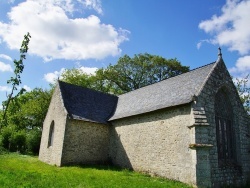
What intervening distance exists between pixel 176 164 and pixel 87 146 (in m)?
7.93

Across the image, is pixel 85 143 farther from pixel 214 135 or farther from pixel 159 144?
pixel 214 135

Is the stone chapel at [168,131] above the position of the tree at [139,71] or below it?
below

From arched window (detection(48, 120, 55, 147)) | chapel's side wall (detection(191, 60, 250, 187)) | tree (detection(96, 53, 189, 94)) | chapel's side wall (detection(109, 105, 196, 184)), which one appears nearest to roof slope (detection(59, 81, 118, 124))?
chapel's side wall (detection(109, 105, 196, 184))

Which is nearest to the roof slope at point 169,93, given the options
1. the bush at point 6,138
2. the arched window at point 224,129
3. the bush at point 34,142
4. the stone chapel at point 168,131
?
the stone chapel at point 168,131

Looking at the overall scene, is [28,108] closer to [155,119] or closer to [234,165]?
[155,119]

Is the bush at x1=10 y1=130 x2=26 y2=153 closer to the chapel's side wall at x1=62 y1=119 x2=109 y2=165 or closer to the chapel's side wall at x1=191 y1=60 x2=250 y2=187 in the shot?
the chapel's side wall at x1=62 y1=119 x2=109 y2=165

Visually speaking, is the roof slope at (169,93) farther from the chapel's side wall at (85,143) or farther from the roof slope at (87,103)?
the chapel's side wall at (85,143)

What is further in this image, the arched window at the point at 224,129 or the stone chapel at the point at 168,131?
the arched window at the point at 224,129

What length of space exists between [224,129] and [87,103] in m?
11.5

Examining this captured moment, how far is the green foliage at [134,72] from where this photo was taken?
35.9 m

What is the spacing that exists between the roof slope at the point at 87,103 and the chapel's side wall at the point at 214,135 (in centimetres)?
903

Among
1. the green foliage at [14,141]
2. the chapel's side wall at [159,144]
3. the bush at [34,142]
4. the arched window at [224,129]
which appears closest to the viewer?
the chapel's side wall at [159,144]

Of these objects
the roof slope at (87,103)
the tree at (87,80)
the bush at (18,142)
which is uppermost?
the tree at (87,80)

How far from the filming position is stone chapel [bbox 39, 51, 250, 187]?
11930mm
